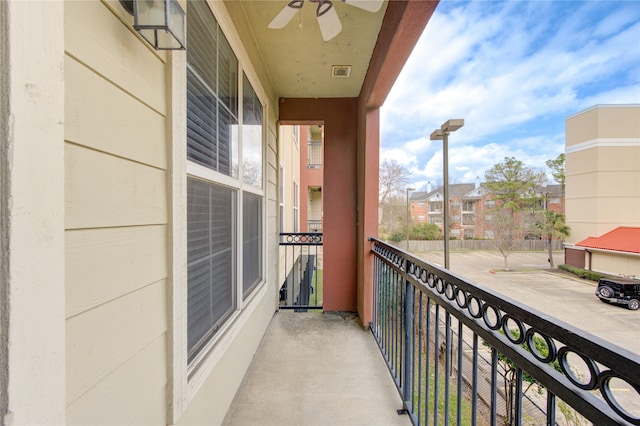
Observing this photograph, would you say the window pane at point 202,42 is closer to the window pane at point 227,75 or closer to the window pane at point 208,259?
the window pane at point 227,75

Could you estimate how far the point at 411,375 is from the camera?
161 centimetres

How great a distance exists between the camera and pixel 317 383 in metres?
1.92

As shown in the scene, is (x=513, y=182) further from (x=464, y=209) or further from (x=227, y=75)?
(x=227, y=75)

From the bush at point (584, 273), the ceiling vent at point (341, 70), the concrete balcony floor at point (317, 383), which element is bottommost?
the concrete balcony floor at point (317, 383)

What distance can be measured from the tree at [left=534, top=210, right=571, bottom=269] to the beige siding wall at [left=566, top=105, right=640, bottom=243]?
19.2 inches

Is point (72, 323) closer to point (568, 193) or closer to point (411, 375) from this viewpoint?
point (411, 375)

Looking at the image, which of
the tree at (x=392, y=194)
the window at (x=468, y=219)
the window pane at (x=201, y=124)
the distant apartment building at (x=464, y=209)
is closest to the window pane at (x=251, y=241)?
the window pane at (x=201, y=124)

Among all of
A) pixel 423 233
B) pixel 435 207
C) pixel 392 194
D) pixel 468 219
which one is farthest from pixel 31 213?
pixel 435 207

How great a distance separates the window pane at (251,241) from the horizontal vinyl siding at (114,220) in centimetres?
113

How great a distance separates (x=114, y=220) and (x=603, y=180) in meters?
4.25

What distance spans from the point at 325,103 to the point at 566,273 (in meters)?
3.35

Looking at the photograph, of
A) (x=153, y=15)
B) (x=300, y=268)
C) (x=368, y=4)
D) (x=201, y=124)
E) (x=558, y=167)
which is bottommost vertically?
(x=300, y=268)

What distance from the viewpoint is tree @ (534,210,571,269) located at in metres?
3.51

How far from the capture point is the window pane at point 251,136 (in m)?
2.05
